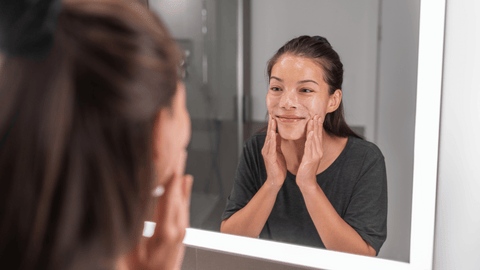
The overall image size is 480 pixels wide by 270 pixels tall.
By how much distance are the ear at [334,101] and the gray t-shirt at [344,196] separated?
89 millimetres

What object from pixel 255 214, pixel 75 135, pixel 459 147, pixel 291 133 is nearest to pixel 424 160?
pixel 459 147

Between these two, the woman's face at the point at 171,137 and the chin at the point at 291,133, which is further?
the chin at the point at 291,133

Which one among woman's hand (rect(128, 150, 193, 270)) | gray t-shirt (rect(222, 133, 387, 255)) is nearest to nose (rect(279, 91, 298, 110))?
gray t-shirt (rect(222, 133, 387, 255))

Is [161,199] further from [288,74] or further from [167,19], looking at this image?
[167,19]

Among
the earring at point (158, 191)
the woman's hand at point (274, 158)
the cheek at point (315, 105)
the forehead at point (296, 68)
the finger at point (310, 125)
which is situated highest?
the forehead at point (296, 68)

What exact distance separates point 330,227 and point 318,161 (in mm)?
173

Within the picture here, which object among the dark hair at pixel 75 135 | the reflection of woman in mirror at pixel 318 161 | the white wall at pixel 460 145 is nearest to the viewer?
the dark hair at pixel 75 135

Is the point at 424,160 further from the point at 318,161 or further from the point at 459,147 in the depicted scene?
the point at 318,161

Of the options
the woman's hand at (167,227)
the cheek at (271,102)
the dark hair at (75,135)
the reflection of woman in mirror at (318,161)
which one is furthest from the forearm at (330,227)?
the dark hair at (75,135)

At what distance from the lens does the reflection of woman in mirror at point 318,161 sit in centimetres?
74

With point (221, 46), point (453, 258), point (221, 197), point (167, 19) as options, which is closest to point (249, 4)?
point (221, 46)

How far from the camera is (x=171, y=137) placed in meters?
0.29

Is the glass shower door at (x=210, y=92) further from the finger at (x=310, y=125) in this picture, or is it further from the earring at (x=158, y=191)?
the earring at (x=158, y=191)

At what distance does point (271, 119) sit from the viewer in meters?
0.79
